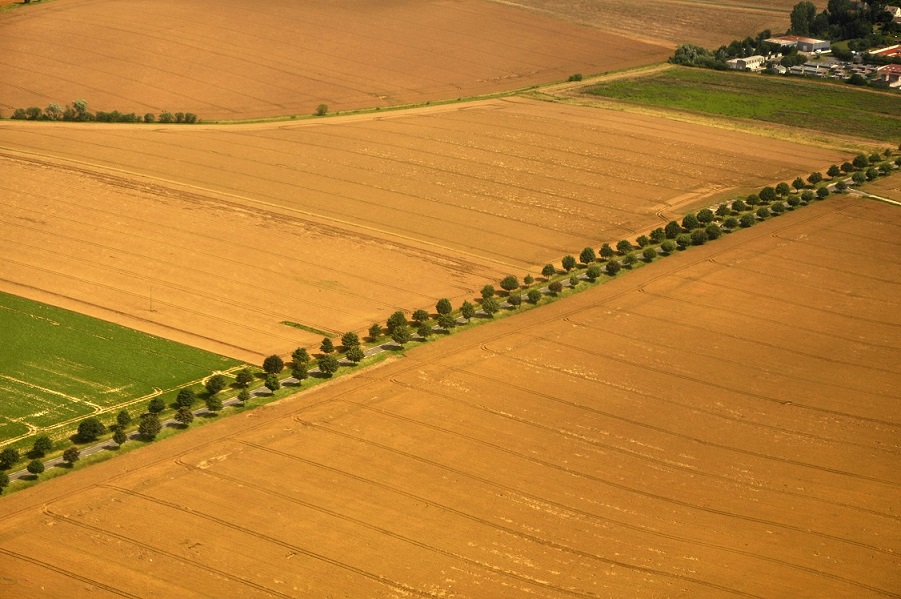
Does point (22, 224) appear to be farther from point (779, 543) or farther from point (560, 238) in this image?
point (779, 543)

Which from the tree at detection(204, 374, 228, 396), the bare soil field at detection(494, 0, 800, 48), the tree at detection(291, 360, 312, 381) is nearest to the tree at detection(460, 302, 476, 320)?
the tree at detection(291, 360, 312, 381)

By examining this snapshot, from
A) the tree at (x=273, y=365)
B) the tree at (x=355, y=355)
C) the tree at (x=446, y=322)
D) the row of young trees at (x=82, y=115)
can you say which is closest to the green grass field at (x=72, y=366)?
the tree at (x=273, y=365)

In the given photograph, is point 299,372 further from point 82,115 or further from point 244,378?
point 82,115

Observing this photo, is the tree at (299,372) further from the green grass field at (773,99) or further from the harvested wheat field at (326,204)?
the green grass field at (773,99)

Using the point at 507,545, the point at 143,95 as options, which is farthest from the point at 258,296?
the point at 143,95

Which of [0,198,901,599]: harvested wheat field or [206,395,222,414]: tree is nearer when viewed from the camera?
[0,198,901,599]: harvested wheat field

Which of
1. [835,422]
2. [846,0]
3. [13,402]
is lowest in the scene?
[13,402]

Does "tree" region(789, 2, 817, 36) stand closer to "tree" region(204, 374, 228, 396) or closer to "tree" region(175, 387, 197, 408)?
"tree" region(204, 374, 228, 396)
